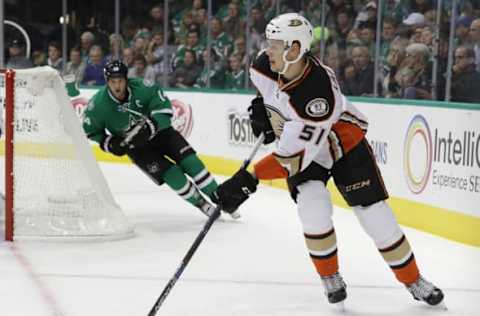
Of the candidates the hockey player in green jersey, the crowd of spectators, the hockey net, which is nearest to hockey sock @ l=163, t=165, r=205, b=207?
the hockey player in green jersey

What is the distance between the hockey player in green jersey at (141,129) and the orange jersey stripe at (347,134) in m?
2.05

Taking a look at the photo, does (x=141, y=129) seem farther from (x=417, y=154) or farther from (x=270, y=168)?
(x=270, y=168)

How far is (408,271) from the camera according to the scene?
131 inches

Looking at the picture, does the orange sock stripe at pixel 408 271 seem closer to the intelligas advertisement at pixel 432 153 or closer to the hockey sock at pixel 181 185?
the intelligas advertisement at pixel 432 153

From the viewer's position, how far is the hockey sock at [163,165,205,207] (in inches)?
208

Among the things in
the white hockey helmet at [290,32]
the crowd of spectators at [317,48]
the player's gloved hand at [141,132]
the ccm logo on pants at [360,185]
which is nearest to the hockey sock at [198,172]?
the player's gloved hand at [141,132]

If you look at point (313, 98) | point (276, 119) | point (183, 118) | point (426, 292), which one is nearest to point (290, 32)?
point (313, 98)

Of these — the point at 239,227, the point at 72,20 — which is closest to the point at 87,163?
the point at 239,227

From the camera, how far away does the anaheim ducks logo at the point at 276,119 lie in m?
3.26

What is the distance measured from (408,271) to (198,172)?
7.41ft

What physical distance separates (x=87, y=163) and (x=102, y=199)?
0.65ft

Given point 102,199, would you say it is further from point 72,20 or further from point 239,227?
point 72,20

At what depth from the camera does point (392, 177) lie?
545 centimetres

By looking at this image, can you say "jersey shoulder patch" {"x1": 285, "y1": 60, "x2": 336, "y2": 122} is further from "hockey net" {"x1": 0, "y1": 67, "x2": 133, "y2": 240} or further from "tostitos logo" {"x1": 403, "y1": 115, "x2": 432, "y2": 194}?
"tostitos logo" {"x1": 403, "y1": 115, "x2": 432, "y2": 194}
